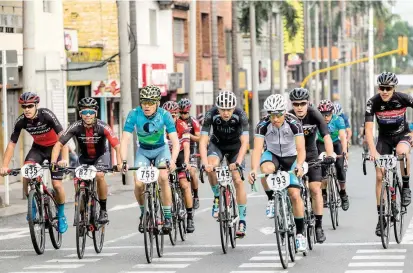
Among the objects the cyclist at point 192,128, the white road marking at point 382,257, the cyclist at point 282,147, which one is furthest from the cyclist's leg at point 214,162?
the cyclist at point 192,128

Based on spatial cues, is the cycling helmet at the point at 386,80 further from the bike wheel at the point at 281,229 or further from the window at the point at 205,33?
the window at the point at 205,33

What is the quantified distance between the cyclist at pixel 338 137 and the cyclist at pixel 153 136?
5.44 meters

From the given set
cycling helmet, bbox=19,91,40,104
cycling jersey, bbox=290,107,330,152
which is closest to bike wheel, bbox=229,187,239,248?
cycling jersey, bbox=290,107,330,152

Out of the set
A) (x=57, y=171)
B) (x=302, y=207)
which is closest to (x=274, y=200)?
(x=302, y=207)

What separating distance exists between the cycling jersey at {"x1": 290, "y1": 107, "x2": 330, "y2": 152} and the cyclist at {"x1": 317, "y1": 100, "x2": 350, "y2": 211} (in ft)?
13.5

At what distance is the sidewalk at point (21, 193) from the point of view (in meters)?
25.3

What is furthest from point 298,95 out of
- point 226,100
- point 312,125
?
point 226,100

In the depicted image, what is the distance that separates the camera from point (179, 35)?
5347cm

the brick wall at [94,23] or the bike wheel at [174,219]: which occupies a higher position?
the brick wall at [94,23]

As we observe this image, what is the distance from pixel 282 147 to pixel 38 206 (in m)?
3.33

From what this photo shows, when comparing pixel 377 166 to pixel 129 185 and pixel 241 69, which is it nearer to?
pixel 129 185

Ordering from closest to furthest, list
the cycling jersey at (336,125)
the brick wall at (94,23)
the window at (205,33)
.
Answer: the cycling jersey at (336,125) → the brick wall at (94,23) → the window at (205,33)

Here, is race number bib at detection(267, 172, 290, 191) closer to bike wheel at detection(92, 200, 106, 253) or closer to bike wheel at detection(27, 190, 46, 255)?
bike wheel at detection(92, 200, 106, 253)

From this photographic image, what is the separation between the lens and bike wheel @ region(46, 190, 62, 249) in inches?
674
